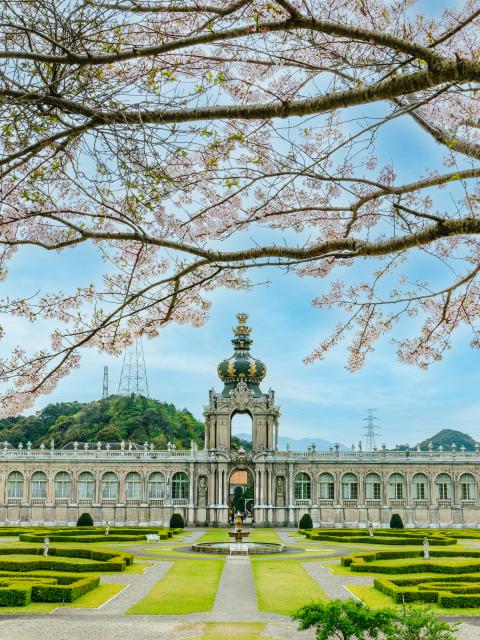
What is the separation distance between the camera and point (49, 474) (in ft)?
229

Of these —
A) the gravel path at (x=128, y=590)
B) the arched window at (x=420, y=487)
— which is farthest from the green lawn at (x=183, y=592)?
the arched window at (x=420, y=487)

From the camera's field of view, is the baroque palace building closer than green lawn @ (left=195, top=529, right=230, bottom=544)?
No

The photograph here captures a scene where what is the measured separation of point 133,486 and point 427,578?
154 ft

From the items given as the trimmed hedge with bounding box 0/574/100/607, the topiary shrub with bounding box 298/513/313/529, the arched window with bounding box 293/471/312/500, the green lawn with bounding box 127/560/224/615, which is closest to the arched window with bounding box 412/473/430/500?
the arched window with bounding box 293/471/312/500

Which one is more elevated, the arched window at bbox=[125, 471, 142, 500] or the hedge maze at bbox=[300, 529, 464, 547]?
the arched window at bbox=[125, 471, 142, 500]

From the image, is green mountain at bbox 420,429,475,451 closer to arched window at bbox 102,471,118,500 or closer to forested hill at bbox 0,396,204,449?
forested hill at bbox 0,396,204,449

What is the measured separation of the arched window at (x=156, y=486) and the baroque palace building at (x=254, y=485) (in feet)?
0.30

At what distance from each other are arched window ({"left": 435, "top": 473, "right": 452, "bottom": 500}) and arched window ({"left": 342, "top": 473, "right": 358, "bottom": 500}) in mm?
7135

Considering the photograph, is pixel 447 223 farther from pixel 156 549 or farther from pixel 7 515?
pixel 7 515

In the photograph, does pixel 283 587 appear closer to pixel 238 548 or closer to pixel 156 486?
pixel 238 548

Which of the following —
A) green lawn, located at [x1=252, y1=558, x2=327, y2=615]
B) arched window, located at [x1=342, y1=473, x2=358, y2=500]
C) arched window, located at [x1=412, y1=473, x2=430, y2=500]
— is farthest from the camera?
arched window, located at [x1=342, y1=473, x2=358, y2=500]

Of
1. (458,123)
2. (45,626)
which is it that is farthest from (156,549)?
(458,123)

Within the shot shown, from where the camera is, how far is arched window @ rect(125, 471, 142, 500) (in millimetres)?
69250

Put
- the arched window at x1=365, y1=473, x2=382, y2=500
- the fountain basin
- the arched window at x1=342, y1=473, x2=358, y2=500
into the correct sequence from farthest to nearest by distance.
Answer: the arched window at x1=342, y1=473, x2=358, y2=500 → the arched window at x1=365, y1=473, x2=382, y2=500 → the fountain basin
